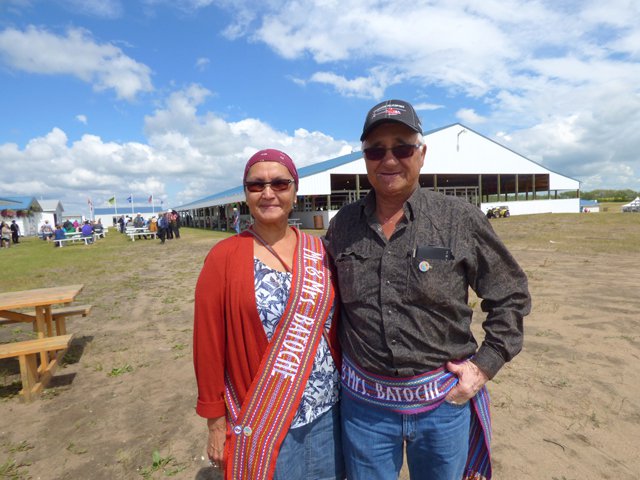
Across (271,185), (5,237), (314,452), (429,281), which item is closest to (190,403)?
(314,452)

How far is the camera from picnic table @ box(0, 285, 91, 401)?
3.84m

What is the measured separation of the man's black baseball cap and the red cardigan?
82 centimetres

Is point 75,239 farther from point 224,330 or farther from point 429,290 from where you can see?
point 429,290

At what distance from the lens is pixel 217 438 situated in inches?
66.7

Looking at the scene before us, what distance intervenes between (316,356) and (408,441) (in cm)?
53

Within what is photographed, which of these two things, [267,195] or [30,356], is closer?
[267,195]

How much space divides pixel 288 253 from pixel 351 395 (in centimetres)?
72

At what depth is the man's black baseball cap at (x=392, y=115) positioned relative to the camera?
5.17 feet

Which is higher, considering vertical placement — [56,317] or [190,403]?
[56,317]

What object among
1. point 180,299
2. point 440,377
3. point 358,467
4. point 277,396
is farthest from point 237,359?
point 180,299

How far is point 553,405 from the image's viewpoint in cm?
333

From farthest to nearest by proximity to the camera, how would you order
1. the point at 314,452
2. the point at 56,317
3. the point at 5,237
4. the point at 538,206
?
1. the point at 538,206
2. the point at 5,237
3. the point at 56,317
4. the point at 314,452

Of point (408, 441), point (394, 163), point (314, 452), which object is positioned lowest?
point (314, 452)

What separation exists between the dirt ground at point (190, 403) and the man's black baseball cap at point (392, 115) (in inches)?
96.8
